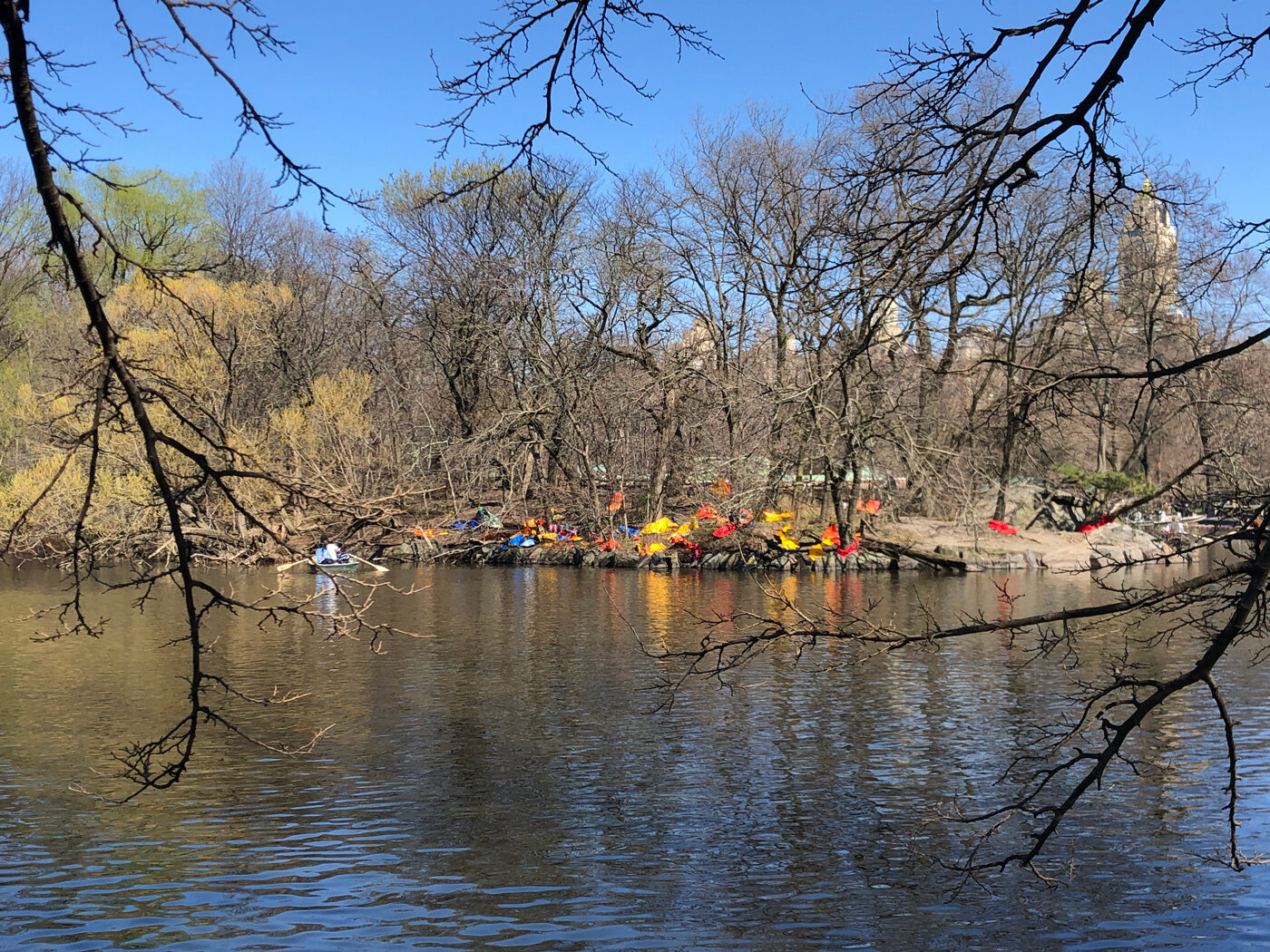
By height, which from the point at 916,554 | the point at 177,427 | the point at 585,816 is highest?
the point at 177,427

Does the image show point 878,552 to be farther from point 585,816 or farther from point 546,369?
point 585,816

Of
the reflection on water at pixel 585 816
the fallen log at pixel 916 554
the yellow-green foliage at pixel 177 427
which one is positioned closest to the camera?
the reflection on water at pixel 585 816

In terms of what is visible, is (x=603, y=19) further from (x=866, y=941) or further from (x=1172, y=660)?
(x=1172, y=660)

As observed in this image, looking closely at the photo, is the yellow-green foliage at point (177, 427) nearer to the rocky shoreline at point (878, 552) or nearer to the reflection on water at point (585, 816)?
the rocky shoreline at point (878, 552)

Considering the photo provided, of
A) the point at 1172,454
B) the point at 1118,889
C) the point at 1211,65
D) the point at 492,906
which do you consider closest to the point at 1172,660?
the point at 1118,889

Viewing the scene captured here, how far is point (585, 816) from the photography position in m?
8.99

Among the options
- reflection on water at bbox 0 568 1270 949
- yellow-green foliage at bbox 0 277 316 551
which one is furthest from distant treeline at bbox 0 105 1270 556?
reflection on water at bbox 0 568 1270 949

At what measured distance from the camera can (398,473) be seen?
34.2 m

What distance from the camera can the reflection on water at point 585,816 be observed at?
6.98m

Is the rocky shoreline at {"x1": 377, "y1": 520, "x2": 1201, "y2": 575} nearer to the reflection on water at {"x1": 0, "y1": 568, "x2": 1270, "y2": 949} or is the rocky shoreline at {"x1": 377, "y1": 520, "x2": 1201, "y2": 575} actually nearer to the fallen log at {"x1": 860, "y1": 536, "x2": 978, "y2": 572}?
the fallen log at {"x1": 860, "y1": 536, "x2": 978, "y2": 572}

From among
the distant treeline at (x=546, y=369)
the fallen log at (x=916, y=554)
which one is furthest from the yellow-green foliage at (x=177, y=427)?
the fallen log at (x=916, y=554)

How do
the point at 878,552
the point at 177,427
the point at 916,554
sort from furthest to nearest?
the point at 878,552, the point at 916,554, the point at 177,427

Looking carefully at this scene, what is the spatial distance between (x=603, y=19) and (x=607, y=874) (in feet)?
19.0

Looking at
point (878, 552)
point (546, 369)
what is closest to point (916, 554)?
point (878, 552)
